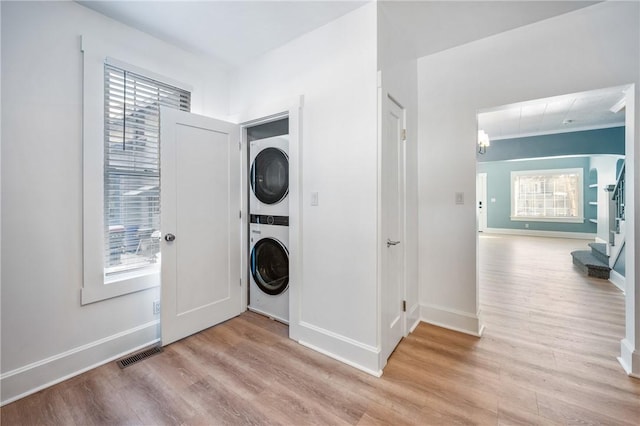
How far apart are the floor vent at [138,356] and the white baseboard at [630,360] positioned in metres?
3.54

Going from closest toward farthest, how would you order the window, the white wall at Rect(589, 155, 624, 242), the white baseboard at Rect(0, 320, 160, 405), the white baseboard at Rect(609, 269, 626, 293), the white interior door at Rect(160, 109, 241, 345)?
the white baseboard at Rect(0, 320, 160, 405)
the white interior door at Rect(160, 109, 241, 345)
the white baseboard at Rect(609, 269, 626, 293)
the white wall at Rect(589, 155, 624, 242)
the window

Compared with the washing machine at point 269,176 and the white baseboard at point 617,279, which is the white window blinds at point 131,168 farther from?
the white baseboard at point 617,279

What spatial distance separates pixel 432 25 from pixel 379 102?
1.01m

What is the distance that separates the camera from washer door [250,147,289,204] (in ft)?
8.61

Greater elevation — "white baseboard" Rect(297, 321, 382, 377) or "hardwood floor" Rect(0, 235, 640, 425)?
"white baseboard" Rect(297, 321, 382, 377)

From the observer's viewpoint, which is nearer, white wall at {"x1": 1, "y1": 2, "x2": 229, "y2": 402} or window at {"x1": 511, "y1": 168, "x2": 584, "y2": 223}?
white wall at {"x1": 1, "y1": 2, "x2": 229, "y2": 402}

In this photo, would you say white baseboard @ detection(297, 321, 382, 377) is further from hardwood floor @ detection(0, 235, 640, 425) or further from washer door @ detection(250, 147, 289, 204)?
washer door @ detection(250, 147, 289, 204)

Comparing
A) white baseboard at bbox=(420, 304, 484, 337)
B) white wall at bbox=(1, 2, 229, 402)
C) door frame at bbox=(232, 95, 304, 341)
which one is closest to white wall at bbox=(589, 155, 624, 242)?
white baseboard at bbox=(420, 304, 484, 337)

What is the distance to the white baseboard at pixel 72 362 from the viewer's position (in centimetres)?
165

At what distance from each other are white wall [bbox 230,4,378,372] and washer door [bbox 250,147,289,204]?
15.7 inches

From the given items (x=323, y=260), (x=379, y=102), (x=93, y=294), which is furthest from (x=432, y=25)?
(x=93, y=294)

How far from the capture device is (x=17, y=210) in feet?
5.52

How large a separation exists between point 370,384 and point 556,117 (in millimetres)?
5837

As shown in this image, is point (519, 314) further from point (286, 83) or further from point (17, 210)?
point (17, 210)
